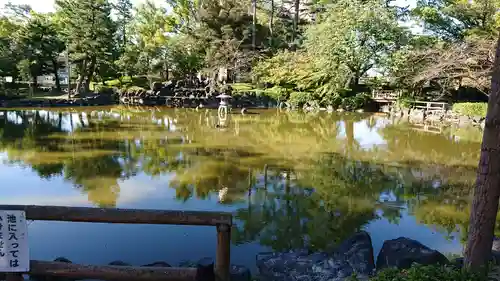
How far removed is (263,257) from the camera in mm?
4660

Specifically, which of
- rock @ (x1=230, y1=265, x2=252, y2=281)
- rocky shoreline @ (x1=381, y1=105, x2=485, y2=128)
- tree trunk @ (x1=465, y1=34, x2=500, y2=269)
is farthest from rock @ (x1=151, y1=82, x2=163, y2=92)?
tree trunk @ (x1=465, y1=34, x2=500, y2=269)

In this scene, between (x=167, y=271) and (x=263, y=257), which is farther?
(x=263, y=257)

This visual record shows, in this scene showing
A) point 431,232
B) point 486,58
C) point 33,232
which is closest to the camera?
point 33,232

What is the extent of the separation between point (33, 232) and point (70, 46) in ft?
87.2

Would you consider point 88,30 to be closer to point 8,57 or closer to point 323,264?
point 8,57

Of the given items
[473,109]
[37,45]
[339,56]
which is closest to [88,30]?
[37,45]

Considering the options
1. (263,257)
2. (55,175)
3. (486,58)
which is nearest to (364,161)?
(263,257)

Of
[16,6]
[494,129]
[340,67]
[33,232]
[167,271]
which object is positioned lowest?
[33,232]

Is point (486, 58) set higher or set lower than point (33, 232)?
higher

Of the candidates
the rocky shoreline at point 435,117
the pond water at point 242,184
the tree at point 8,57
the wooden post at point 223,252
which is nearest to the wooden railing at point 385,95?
the rocky shoreline at point 435,117

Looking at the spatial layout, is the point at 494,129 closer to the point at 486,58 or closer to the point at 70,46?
the point at 486,58

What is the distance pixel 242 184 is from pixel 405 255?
14.9 ft

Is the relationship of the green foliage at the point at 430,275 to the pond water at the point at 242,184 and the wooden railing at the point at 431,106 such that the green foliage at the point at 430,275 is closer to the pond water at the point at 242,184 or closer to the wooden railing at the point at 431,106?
the pond water at the point at 242,184

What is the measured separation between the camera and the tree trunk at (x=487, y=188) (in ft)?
8.71
